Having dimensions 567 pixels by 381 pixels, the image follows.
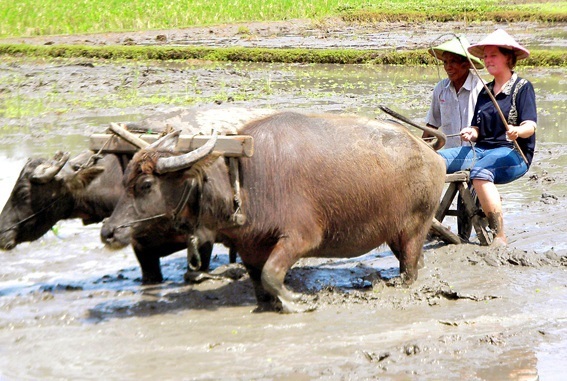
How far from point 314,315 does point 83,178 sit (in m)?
1.73

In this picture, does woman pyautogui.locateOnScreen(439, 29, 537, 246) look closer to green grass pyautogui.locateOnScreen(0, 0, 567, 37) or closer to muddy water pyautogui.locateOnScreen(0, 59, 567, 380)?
muddy water pyautogui.locateOnScreen(0, 59, 567, 380)

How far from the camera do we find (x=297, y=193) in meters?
5.05

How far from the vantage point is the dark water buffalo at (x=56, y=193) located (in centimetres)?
554

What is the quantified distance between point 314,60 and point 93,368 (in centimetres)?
1226

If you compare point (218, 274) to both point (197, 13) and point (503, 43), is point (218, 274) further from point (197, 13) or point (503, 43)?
point (197, 13)

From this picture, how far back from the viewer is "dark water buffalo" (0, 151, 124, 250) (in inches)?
218

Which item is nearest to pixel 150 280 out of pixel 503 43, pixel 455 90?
pixel 455 90

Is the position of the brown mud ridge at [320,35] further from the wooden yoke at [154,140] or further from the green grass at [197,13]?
the wooden yoke at [154,140]

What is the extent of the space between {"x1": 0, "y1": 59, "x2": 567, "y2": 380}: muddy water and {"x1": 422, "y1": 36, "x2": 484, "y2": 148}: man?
906 millimetres

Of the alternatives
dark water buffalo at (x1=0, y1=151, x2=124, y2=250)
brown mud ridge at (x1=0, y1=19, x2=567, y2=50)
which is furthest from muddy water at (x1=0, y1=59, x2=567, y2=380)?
brown mud ridge at (x1=0, y1=19, x2=567, y2=50)

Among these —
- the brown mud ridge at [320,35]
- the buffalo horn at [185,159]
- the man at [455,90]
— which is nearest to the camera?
the buffalo horn at [185,159]

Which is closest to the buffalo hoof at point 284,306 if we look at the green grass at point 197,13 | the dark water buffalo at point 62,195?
the dark water buffalo at point 62,195

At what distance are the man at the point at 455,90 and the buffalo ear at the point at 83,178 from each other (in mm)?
2331

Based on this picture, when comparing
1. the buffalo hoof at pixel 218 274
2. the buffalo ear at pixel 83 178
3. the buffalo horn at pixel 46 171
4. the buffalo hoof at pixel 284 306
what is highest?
the buffalo horn at pixel 46 171
